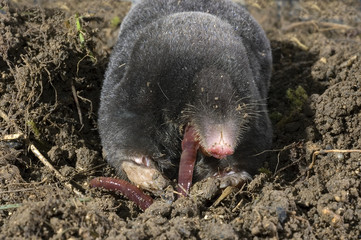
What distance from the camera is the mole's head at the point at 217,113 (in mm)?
2111

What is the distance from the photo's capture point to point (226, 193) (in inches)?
87.7

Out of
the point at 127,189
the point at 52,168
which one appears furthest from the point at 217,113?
the point at 52,168

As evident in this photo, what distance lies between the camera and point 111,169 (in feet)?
8.93

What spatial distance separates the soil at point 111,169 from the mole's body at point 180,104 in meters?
0.19

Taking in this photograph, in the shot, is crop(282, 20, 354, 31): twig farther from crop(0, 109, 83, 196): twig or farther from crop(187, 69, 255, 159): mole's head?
crop(0, 109, 83, 196): twig

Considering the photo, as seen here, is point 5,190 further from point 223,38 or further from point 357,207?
point 357,207

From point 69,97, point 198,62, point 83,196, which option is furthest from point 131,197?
point 69,97

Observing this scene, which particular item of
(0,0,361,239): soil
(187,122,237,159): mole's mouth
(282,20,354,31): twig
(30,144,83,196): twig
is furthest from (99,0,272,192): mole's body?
(282,20,354,31): twig

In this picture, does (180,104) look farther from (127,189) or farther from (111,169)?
(111,169)

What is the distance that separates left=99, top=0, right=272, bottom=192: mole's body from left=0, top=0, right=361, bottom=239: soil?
186 mm

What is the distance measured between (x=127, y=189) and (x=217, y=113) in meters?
0.64

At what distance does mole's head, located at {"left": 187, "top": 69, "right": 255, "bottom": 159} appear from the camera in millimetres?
2111

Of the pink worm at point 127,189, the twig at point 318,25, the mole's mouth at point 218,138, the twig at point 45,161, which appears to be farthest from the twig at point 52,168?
the twig at point 318,25

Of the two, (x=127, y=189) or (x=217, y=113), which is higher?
(x=217, y=113)
